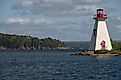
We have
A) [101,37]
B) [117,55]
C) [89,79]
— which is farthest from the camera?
[117,55]

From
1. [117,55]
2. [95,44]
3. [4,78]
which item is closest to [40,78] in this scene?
[4,78]

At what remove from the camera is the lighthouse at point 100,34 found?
130 metres

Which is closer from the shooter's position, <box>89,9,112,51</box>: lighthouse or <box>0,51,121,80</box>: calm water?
<box>0,51,121,80</box>: calm water

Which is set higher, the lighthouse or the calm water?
the lighthouse

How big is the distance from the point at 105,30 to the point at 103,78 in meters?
74.3

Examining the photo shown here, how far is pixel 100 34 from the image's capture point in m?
130

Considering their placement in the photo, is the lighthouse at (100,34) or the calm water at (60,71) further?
the lighthouse at (100,34)

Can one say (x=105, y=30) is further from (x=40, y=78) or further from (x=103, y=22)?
(x=40, y=78)

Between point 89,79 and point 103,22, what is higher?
point 103,22

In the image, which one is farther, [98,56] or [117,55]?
[117,55]

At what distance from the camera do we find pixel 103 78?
5747cm

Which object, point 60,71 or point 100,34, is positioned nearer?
point 60,71

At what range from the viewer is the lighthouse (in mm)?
130125

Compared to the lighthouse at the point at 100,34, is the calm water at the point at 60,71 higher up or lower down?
lower down
